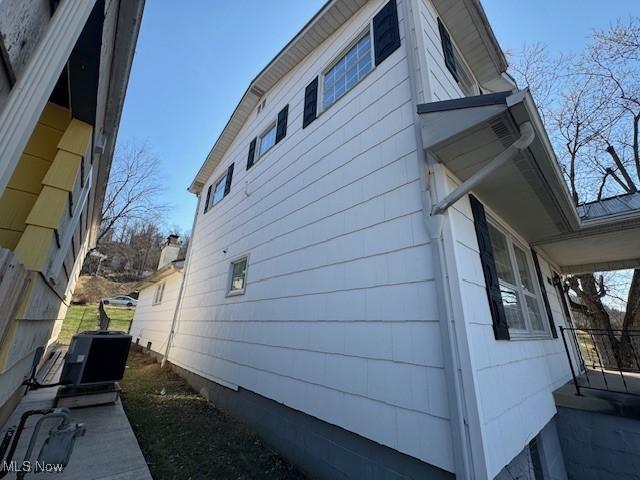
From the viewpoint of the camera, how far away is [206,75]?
7.10 m

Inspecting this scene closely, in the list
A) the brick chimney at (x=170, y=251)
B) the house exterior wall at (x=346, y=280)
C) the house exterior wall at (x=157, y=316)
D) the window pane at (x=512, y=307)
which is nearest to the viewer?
the house exterior wall at (x=346, y=280)

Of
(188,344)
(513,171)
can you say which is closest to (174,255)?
(188,344)

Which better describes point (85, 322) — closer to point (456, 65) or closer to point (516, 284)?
point (516, 284)

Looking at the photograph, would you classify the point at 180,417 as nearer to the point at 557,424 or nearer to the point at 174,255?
the point at 557,424

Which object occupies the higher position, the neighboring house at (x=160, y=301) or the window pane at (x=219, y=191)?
the window pane at (x=219, y=191)

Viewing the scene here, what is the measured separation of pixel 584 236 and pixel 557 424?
118 inches

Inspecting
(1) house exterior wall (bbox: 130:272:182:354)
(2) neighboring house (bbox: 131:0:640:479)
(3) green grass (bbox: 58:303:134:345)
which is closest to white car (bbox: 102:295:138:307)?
(3) green grass (bbox: 58:303:134:345)

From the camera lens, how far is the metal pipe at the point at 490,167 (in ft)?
6.99

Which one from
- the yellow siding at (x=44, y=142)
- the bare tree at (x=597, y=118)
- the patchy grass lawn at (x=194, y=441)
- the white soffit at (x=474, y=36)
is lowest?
the patchy grass lawn at (x=194, y=441)

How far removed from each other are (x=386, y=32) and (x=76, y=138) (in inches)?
148

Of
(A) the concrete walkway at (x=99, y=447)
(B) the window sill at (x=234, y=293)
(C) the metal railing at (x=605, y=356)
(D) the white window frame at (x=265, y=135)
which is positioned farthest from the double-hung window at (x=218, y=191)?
(C) the metal railing at (x=605, y=356)

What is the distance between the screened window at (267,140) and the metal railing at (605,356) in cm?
647

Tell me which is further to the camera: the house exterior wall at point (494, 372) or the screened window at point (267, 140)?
the screened window at point (267, 140)

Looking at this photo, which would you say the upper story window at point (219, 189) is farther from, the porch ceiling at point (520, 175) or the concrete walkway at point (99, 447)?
the porch ceiling at point (520, 175)
